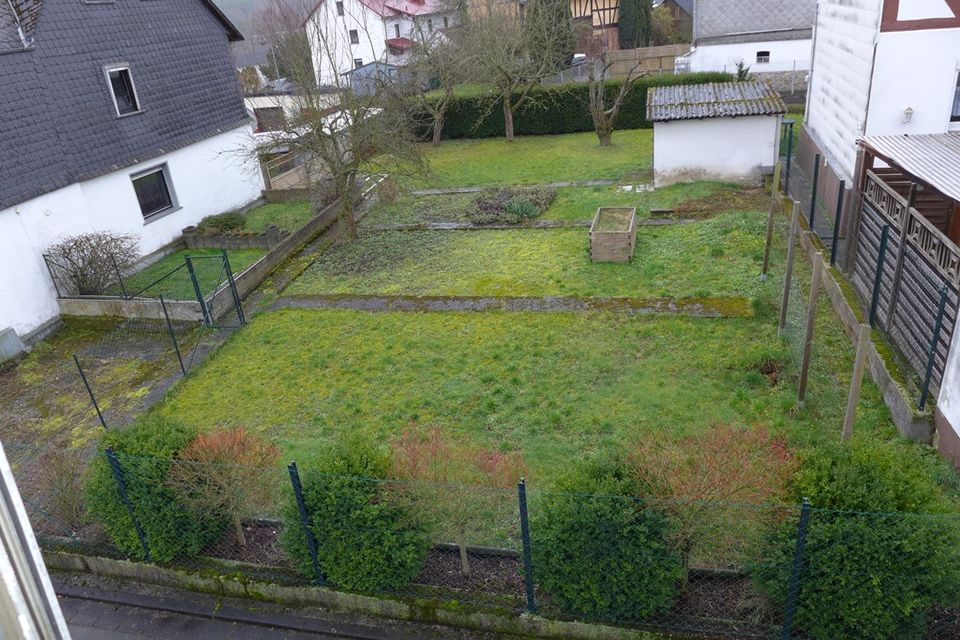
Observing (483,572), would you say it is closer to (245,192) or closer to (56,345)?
(56,345)

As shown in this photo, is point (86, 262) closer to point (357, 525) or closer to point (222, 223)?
point (222, 223)

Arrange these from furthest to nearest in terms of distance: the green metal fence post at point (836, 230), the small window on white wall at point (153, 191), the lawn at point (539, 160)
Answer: the lawn at point (539, 160)
the small window on white wall at point (153, 191)
the green metal fence post at point (836, 230)

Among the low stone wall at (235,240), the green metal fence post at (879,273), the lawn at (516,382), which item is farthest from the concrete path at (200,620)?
the low stone wall at (235,240)

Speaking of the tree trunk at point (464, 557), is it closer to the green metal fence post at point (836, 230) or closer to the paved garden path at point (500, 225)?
the green metal fence post at point (836, 230)

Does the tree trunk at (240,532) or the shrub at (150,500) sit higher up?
the shrub at (150,500)

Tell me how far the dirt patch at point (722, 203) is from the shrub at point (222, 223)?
11.9 m

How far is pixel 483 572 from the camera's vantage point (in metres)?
6.71

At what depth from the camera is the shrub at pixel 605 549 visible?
A: 5590mm

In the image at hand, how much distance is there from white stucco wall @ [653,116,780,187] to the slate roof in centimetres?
1550

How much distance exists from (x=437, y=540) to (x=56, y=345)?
1097 centimetres

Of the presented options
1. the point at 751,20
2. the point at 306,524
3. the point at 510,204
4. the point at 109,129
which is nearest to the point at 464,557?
the point at 306,524

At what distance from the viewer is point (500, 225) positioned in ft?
57.7

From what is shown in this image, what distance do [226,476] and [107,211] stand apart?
12.3 metres

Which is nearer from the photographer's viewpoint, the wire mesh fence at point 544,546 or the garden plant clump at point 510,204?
the wire mesh fence at point 544,546
